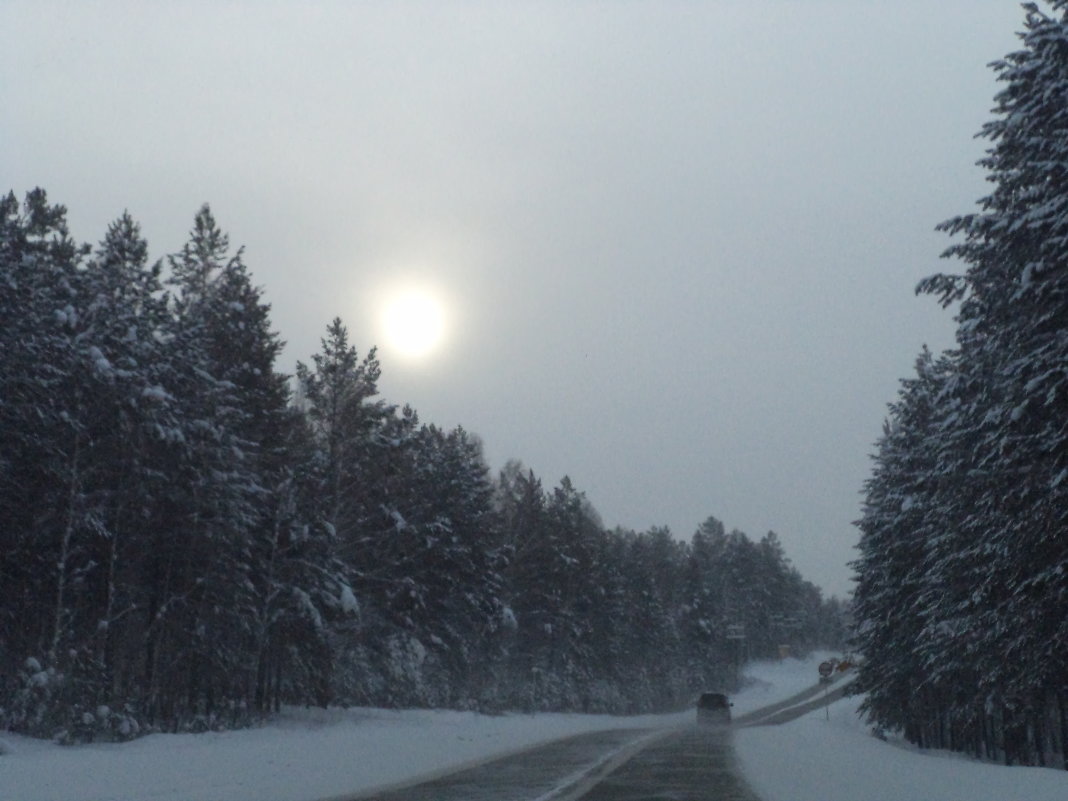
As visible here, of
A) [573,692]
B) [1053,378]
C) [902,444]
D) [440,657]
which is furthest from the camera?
[573,692]

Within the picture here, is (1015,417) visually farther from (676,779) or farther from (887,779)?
(676,779)

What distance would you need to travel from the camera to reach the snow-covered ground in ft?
55.5

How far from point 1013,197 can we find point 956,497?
303 inches

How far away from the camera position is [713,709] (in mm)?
58969

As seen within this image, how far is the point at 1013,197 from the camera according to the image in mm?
21391

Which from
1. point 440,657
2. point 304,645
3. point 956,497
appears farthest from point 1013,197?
point 440,657

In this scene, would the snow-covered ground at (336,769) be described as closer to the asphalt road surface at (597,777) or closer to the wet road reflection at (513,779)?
the asphalt road surface at (597,777)

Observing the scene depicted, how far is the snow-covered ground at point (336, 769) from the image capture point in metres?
16.9

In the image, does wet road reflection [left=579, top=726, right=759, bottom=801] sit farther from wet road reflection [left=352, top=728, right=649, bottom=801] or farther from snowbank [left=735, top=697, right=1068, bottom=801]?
wet road reflection [left=352, top=728, right=649, bottom=801]


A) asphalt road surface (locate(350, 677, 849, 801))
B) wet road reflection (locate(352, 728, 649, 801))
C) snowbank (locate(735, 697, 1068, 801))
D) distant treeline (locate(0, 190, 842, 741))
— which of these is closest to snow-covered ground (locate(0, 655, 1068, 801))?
snowbank (locate(735, 697, 1068, 801))

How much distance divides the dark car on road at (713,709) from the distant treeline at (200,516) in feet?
38.4

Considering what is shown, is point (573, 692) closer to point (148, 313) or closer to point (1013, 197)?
point (148, 313)

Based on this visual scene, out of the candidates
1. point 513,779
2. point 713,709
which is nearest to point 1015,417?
point 513,779

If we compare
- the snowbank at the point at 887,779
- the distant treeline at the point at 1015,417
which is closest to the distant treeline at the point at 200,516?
the snowbank at the point at 887,779
